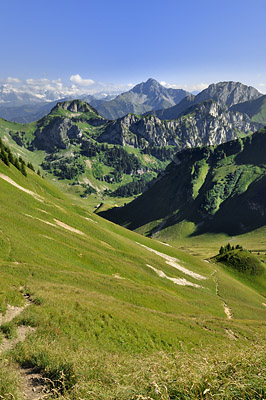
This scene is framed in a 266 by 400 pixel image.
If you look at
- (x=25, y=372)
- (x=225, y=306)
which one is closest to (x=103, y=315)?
(x=25, y=372)

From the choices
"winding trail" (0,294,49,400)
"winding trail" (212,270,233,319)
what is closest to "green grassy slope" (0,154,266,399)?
"winding trail" (0,294,49,400)

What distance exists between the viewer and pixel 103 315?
23.1 metres

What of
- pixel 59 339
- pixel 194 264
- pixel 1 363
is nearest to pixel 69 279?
pixel 59 339

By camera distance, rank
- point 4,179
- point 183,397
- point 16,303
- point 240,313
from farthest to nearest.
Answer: point 4,179, point 240,313, point 16,303, point 183,397

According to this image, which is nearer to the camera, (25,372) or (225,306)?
(25,372)

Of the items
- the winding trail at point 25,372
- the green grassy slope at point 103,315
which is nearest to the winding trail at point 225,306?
the green grassy slope at point 103,315

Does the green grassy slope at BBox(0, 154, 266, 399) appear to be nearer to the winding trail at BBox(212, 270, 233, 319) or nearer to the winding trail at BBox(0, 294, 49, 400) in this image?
the winding trail at BBox(0, 294, 49, 400)

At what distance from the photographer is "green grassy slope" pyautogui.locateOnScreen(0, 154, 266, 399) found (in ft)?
25.5

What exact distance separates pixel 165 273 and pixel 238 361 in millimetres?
59450

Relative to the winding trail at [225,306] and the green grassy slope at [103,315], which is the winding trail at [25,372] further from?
the winding trail at [225,306]

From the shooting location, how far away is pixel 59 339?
1620 cm

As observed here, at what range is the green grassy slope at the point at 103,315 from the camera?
7.77 metres

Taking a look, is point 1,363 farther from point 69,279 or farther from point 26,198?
point 26,198

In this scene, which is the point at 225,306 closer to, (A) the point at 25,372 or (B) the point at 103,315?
(B) the point at 103,315
